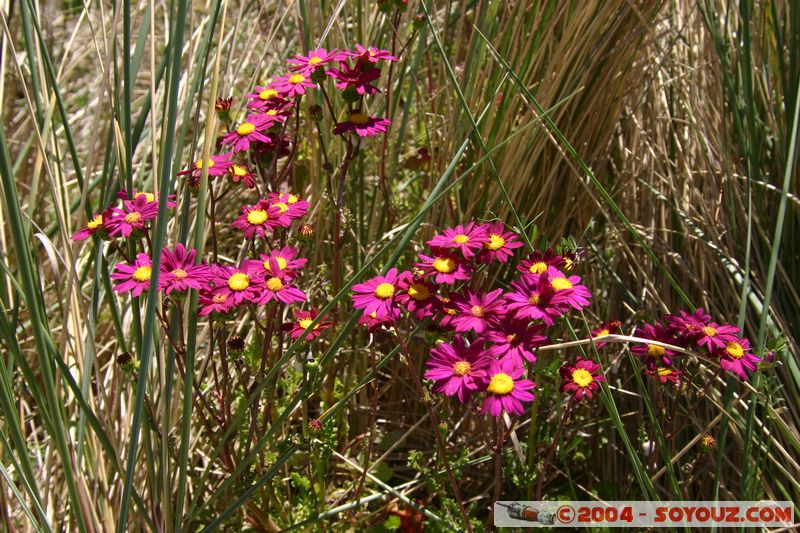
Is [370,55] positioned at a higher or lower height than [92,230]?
higher

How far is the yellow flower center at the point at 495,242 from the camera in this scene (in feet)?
2.95

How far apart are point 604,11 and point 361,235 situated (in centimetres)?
56

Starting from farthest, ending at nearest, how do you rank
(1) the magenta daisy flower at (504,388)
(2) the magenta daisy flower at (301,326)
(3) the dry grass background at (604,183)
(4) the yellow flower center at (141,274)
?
(3) the dry grass background at (604,183) → (2) the magenta daisy flower at (301,326) → (4) the yellow flower center at (141,274) → (1) the magenta daisy flower at (504,388)

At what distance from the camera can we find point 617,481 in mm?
1260

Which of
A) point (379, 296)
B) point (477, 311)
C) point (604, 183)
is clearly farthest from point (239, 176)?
point (604, 183)

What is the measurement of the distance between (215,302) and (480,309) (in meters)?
0.31

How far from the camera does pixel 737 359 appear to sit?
889 millimetres

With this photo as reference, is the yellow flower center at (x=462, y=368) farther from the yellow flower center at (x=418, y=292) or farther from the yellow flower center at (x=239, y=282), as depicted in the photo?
the yellow flower center at (x=239, y=282)

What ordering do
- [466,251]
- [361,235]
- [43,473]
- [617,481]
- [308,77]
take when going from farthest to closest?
1. [361,235]
2. [617,481]
3. [43,473]
4. [308,77]
5. [466,251]

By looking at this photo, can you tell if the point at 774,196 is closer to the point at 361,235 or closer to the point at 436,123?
the point at 436,123

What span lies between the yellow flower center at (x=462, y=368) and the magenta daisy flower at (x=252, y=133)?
395 millimetres

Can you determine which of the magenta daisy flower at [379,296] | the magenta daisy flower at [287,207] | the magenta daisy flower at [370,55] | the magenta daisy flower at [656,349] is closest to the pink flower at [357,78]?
the magenta daisy flower at [370,55]

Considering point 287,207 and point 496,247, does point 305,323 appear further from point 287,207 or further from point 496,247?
point 496,247

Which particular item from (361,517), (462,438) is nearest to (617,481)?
(462,438)
